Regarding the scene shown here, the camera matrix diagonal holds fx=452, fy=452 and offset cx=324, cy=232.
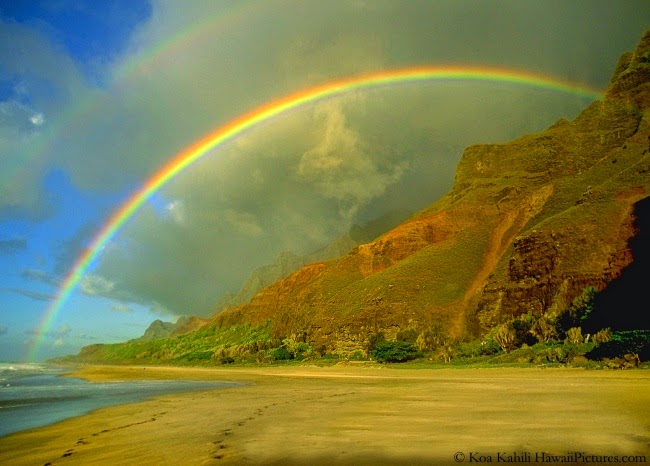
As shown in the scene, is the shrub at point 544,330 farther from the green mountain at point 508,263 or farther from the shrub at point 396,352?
the shrub at point 396,352

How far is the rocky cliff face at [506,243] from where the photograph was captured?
164 feet

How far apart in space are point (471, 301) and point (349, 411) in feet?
176

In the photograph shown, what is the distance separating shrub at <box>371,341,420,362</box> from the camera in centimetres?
4941

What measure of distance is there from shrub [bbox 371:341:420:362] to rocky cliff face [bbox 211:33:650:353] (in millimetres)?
9893

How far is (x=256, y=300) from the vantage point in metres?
119

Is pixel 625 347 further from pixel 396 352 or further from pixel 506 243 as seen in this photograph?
pixel 506 243

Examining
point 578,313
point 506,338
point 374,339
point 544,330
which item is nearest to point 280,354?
point 374,339

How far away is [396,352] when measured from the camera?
50.0 metres

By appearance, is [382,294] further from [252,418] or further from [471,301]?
[252,418]

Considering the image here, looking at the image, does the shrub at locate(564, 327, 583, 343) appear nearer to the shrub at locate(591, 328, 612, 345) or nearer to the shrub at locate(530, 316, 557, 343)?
the shrub at locate(591, 328, 612, 345)

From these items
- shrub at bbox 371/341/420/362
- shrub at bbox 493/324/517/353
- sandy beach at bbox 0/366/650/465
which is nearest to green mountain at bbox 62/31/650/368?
shrub at bbox 493/324/517/353

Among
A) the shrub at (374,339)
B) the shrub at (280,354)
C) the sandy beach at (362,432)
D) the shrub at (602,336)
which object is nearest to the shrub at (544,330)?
the shrub at (602,336)

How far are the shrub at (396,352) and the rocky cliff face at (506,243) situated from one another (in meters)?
9.89

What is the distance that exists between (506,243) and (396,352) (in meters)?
34.0
